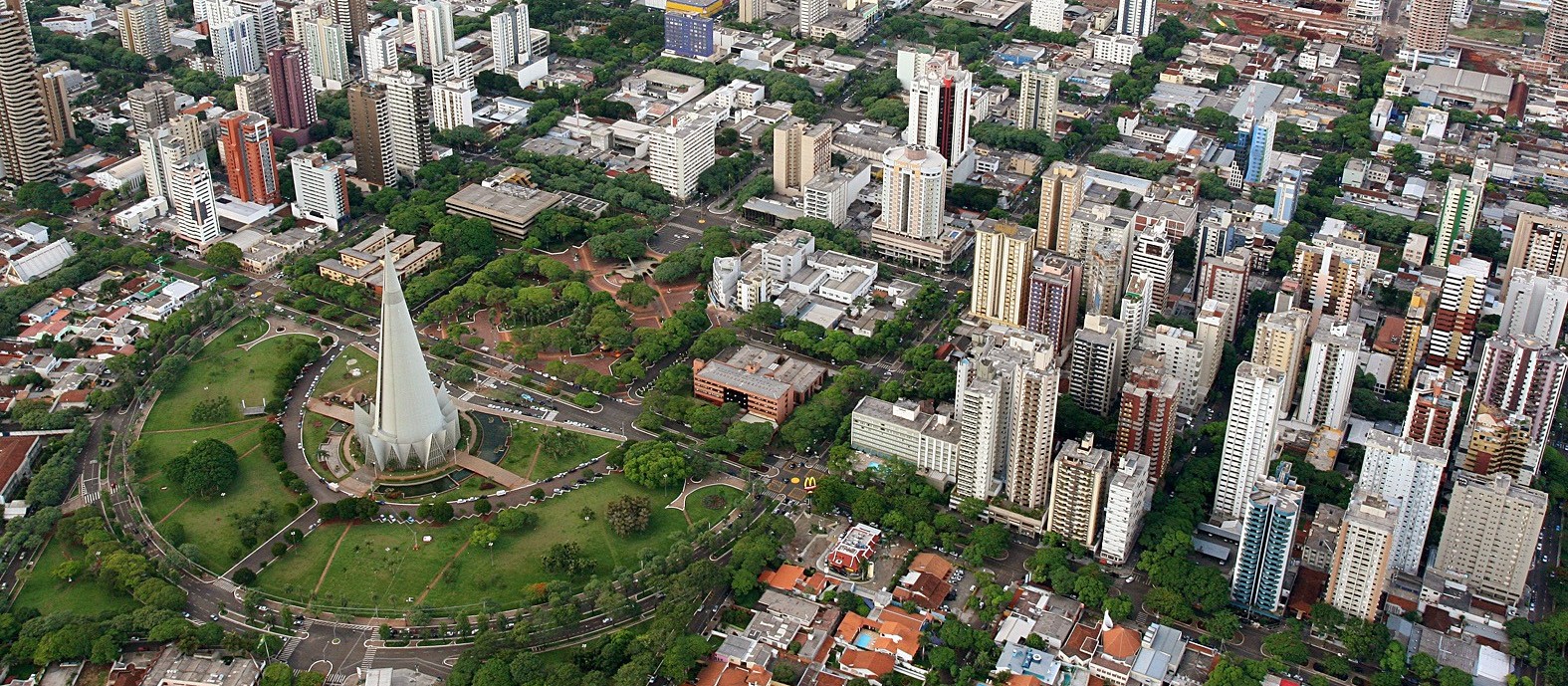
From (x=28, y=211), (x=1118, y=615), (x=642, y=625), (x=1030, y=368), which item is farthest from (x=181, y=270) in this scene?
(x=1118, y=615)

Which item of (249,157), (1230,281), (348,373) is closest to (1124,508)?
(1230,281)

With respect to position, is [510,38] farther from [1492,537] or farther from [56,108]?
[1492,537]

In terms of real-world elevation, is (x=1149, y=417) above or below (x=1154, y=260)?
below

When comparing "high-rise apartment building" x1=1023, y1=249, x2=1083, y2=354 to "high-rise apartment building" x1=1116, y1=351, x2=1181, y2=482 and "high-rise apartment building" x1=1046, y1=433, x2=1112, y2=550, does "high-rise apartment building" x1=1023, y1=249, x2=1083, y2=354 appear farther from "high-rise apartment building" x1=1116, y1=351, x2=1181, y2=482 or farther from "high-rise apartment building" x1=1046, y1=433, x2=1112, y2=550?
"high-rise apartment building" x1=1046, y1=433, x2=1112, y2=550

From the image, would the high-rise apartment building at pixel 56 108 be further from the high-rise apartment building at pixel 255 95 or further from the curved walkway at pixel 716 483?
the curved walkway at pixel 716 483

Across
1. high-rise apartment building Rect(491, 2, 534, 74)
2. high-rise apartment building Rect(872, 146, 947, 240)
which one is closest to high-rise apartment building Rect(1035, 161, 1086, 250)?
high-rise apartment building Rect(872, 146, 947, 240)
